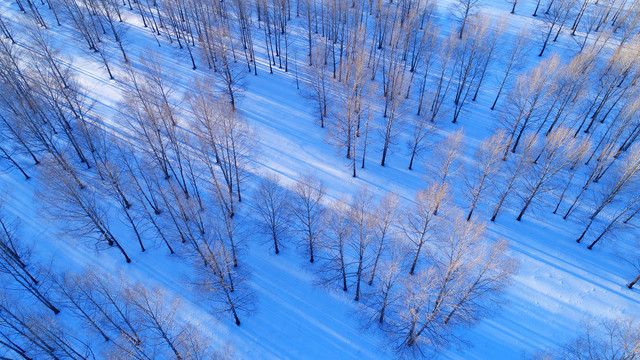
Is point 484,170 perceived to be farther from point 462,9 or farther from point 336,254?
point 462,9

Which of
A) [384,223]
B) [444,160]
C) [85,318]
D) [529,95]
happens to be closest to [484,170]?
[444,160]

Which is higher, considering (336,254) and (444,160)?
(444,160)

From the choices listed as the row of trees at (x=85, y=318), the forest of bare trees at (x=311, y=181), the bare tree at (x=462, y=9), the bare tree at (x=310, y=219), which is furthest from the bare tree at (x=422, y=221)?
the bare tree at (x=462, y=9)

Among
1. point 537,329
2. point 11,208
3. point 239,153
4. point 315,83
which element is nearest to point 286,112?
point 315,83

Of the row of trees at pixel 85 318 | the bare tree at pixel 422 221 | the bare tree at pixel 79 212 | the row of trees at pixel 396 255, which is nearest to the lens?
the row of trees at pixel 85 318

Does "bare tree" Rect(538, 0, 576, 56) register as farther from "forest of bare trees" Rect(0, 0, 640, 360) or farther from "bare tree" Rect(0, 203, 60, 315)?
"bare tree" Rect(0, 203, 60, 315)

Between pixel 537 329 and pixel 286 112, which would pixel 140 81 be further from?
pixel 537 329

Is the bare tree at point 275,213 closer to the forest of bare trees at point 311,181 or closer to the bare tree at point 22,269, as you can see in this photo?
the forest of bare trees at point 311,181

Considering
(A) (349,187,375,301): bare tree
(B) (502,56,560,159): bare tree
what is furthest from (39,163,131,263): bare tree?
(B) (502,56,560,159): bare tree
